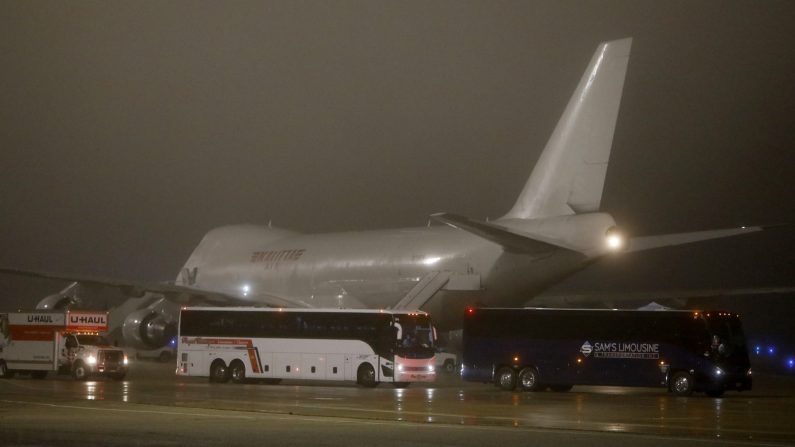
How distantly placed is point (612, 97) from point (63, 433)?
26640 mm

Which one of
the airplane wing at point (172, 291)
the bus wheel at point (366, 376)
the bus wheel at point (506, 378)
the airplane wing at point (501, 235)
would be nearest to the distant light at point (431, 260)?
the airplane wing at point (501, 235)

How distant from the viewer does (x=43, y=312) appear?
45.5 m

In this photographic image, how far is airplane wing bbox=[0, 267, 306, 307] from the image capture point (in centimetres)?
5297

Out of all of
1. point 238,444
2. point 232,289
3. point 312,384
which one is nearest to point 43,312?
point 312,384

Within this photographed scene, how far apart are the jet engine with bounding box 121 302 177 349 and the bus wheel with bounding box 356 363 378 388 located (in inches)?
701

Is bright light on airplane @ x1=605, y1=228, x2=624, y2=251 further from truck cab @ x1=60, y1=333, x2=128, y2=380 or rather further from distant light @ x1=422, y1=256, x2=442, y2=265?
truck cab @ x1=60, y1=333, x2=128, y2=380

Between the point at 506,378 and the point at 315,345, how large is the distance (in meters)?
7.03

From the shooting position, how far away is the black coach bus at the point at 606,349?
123 ft

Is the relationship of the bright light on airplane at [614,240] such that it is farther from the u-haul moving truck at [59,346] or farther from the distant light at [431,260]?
the u-haul moving truck at [59,346]

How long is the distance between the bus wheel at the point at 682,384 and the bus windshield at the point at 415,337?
346 inches

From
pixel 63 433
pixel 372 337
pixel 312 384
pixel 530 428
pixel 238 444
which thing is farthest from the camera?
pixel 312 384

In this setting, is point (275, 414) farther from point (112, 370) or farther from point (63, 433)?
point (112, 370)

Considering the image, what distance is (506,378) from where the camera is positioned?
39844mm

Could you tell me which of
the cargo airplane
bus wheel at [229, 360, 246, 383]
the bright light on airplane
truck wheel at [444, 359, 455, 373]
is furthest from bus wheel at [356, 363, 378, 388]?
truck wheel at [444, 359, 455, 373]
